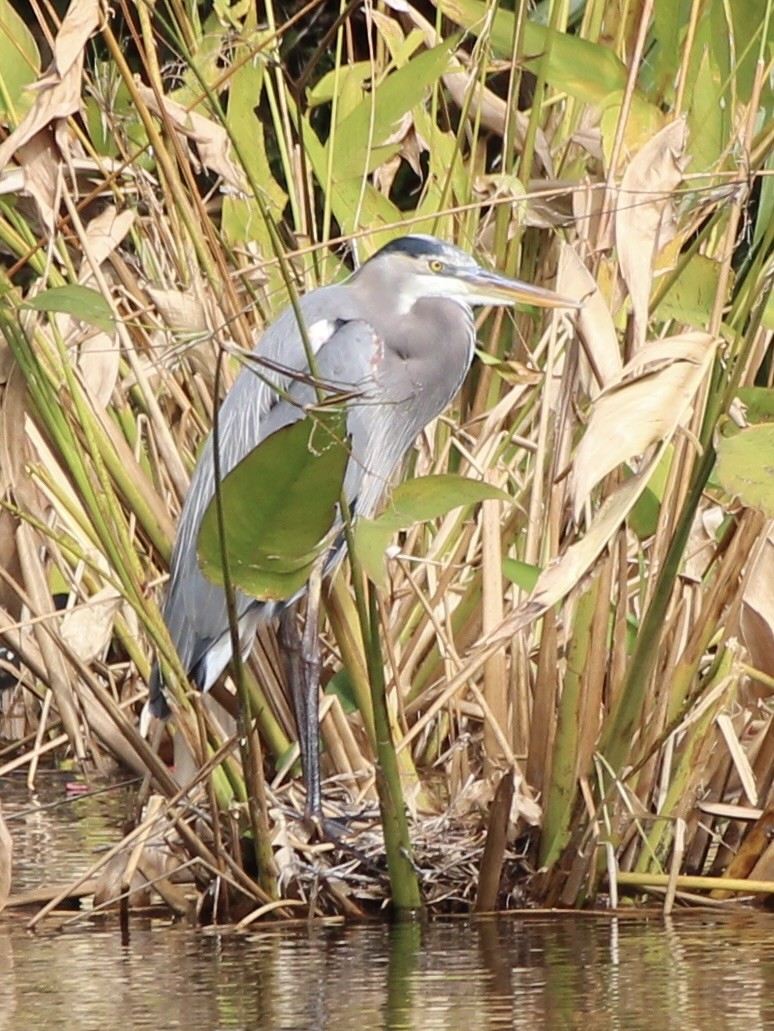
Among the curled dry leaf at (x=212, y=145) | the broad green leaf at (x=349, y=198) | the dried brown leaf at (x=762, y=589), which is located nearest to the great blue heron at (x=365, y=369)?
the broad green leaf at (x=349, y=198)

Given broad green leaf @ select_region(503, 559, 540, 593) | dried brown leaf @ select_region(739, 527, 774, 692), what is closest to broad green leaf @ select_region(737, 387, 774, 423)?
dried brown leaf @ select_region(739, 527, 774, 692)

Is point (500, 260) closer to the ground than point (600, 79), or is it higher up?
closer to the ground

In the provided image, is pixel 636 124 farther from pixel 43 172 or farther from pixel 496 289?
pixel 43 172

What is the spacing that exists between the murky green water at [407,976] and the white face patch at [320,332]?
39.8 inches

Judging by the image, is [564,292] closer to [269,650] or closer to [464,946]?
[464,946]

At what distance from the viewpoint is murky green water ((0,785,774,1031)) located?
5.08 ft

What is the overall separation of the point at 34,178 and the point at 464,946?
42.4 inches

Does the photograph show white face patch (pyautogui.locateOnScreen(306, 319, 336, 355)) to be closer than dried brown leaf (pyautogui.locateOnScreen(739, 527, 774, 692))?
No

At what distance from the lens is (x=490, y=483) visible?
221cm

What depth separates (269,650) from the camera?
112 inches

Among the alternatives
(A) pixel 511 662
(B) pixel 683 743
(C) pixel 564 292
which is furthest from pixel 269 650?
(C) pixel 564 292

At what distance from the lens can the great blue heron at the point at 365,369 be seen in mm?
2584

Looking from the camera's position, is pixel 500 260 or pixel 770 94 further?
pixel 500 260

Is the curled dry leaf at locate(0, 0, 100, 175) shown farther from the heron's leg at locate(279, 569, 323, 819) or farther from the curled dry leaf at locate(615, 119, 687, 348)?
the heron's leg at locate(279, 569, 323, 819)
